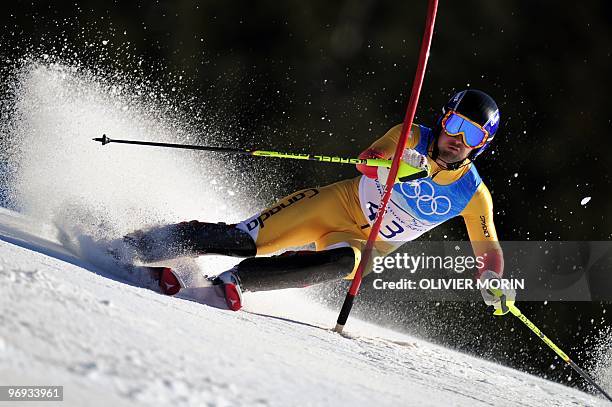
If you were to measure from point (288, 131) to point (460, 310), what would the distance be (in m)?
2.65

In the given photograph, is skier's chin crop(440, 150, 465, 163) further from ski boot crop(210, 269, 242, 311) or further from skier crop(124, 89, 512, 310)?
ski boot crop(210, 269, 242, 311)

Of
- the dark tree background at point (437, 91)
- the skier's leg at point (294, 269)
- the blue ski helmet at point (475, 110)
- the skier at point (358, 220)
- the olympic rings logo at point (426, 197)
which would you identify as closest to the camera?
the skier's leg at point (294, 269)

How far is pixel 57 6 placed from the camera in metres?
6.11

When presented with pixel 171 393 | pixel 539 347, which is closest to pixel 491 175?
pixel 539 347

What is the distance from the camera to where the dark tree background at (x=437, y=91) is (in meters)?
6.54

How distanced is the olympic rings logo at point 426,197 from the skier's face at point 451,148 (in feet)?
0.59

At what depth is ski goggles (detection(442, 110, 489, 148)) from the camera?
329 centimetres

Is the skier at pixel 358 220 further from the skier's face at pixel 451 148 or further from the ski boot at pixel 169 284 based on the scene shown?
the ski boot at pixel 169 284

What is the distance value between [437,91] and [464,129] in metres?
3.54

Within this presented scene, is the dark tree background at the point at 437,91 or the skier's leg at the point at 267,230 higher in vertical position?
the dark tree background at the point at 437,91

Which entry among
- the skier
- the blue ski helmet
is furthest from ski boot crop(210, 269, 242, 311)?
the blue ski helmet

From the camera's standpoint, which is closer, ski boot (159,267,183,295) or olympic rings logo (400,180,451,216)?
ski boot (159,267,183,295)

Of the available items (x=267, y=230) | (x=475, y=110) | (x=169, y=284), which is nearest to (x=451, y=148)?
(x=475, y=110)

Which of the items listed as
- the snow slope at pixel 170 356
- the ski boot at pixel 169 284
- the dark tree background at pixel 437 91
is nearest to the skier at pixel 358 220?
the ski boot at pixel 169 284
